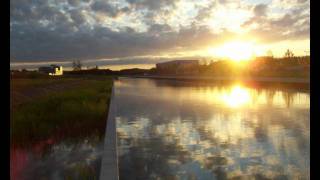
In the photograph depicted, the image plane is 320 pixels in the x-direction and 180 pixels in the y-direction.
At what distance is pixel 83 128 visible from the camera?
46.7ft

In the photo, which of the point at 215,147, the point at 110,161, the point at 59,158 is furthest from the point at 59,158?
the point at 215,147

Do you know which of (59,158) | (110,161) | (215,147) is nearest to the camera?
(110,161)

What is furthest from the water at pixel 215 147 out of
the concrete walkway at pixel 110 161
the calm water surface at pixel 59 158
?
the calm water surface at pixel 59 158

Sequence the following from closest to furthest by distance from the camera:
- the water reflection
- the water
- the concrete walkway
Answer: the concrete walkway, the water, the water reflection

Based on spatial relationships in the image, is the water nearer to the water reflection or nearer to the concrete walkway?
the concrete walkway

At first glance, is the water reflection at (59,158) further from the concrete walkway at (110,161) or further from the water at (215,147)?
the water at (215,147)

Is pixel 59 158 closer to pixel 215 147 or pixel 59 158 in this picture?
pixel 59 158

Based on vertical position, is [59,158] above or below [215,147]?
below

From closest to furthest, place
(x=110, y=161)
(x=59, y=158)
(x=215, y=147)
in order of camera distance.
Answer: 1. (x=110, y=161)
2. (x=59, y=158)
3. (x=215, y=147)

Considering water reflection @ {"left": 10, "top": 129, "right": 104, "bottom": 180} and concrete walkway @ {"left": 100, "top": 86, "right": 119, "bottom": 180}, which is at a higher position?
concrete walkway @ {"left": 100, "top": 86, "right": 119, "bottom": 180}

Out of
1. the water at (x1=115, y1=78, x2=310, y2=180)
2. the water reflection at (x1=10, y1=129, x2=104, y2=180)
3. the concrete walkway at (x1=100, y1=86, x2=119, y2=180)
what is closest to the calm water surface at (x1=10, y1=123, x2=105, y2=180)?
the water reflection at (x1=10, y1=129, x2=104, y2=180)
